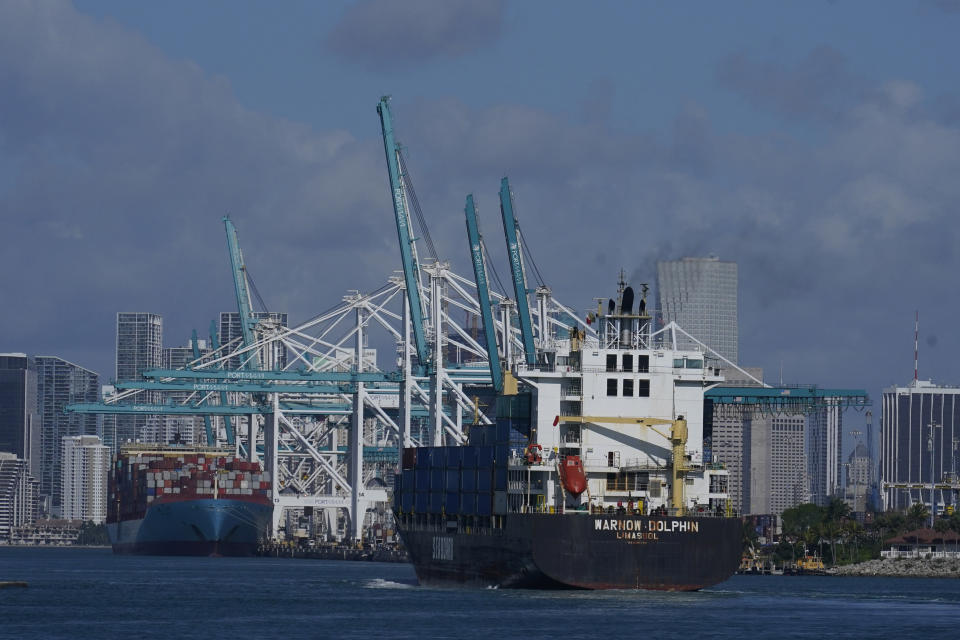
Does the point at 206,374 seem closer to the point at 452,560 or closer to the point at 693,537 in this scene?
the point at 452,560

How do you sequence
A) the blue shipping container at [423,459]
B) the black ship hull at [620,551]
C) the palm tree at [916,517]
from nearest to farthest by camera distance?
the black ship hull at [620,551] → the blue shipping container at [423,459] → the palm tree at [916,517]

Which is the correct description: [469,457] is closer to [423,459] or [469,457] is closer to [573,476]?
[423,459]

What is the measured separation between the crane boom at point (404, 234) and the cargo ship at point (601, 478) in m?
46.8

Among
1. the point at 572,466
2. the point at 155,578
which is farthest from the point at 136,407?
the point at 572,466

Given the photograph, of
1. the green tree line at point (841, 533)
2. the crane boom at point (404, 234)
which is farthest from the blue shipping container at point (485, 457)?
the green tree line at point (841, 533)

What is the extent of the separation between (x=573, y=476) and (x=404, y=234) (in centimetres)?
5796

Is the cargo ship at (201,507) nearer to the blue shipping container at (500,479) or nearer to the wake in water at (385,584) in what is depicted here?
Answer: the wake in water at (385,584)

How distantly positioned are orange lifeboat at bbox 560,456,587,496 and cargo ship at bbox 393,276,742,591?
0.16 ft

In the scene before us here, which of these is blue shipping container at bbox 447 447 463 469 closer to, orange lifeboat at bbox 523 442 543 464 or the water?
the water

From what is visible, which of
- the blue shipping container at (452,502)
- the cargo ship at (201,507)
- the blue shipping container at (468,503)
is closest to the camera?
the blue shipping container at (468,503)

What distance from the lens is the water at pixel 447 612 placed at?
57.2 m

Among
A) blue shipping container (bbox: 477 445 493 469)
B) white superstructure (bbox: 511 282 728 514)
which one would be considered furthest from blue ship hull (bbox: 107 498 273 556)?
white superstructure (bbox: 511 282 728 514)

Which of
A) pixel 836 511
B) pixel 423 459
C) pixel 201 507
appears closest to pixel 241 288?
pixel 201 507

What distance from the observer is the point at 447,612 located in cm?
6341
